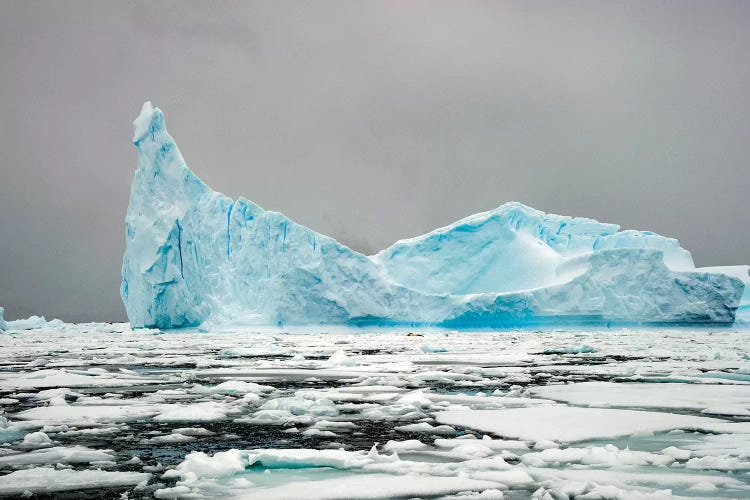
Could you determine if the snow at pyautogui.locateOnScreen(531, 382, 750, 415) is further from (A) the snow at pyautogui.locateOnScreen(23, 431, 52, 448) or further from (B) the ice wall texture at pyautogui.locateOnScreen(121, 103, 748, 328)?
(B) the ice wall texture at pyautogui.locateOnScreen(121, 103, 748, 328)

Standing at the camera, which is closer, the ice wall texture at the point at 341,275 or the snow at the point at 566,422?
the snow at the point at 566,422

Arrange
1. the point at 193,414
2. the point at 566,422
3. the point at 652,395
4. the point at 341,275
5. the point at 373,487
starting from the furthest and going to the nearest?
1. the point at 341,275
2. the point at 652,395
3. the point at 193,414
4. the point at 566,422
5. the point at 373,487

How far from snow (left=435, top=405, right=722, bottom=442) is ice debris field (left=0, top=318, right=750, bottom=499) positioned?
0.02 meters

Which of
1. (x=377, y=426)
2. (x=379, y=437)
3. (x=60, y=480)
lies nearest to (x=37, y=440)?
(x=60, y=480)

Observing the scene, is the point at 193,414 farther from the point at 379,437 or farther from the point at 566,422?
the point at 566,422

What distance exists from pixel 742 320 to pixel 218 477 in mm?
35033

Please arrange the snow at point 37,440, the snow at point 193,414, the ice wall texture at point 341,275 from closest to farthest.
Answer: the snow at point 37,440 < the snow at point 193,414 < the ice wall texture at point 341,275

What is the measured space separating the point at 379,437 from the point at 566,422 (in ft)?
4.47

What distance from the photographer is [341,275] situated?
27016mm

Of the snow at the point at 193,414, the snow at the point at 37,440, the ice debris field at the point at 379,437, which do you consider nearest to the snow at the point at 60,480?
the ice debris field at the point at 379,437

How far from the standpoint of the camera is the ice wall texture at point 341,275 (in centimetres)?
2455

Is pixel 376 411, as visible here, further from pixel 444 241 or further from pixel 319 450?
pixel 444 241

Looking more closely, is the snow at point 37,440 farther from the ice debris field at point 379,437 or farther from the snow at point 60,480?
the snow at point 60,480

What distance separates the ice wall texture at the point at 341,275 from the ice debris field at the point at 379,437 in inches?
681
